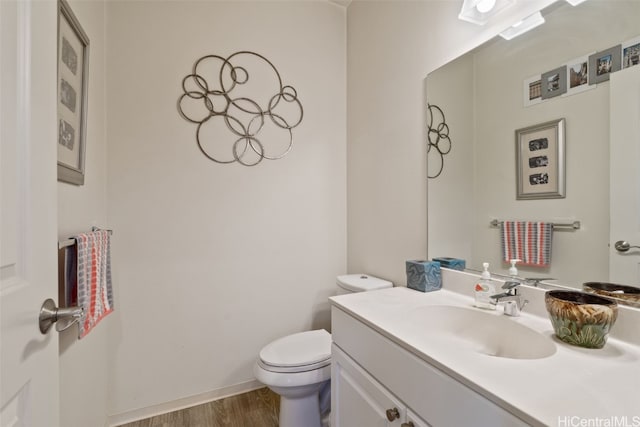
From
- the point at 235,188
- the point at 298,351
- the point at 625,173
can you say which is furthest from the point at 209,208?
→ the point at 625,173

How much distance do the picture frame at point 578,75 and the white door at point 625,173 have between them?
0.21 ft

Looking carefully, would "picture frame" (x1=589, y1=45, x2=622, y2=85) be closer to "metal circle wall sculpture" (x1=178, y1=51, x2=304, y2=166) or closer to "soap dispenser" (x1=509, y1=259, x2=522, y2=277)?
"soap dispenser" (x1=509, y1=259, x2=522, y2=277)

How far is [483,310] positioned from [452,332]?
14cm

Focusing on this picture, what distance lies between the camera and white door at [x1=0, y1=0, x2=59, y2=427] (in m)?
0.49

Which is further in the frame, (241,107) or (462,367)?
(241,107)

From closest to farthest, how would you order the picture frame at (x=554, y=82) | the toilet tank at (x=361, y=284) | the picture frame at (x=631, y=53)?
1. the picture frame at (x=631, y=53)
2. the picture frame at (x=554, y=82)
3. the toilet tank at (x=361, y=284)

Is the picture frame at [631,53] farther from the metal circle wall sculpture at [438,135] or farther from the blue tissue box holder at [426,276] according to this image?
the blue tissue box holder at [426,276]

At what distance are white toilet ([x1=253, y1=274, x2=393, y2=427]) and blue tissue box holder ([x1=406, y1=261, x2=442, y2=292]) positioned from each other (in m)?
0.58

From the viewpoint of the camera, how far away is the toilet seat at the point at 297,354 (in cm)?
137

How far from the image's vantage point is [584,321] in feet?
2.44

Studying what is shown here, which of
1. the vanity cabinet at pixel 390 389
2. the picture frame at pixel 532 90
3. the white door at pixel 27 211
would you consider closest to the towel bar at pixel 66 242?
the white door at pixel 27 211

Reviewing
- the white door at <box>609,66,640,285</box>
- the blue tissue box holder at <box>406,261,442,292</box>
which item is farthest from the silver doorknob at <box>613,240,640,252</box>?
the blue tissue box holder at <box>406,261,442,292</box>

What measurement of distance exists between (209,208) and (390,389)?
1.42m

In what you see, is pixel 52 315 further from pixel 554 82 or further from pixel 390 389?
pixel 554 82
